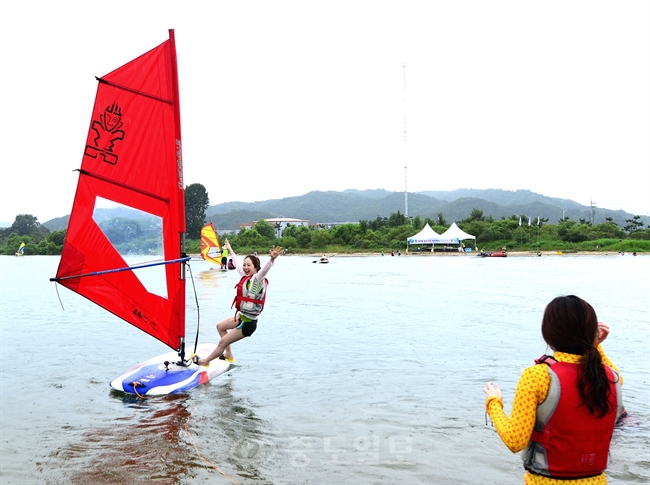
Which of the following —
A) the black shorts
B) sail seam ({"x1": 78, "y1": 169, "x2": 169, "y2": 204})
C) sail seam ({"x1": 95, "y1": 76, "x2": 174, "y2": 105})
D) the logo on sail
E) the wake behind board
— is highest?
Result: sail seam ({"x1": 95, "y1": 76, "x2": 174, "y2": 105})

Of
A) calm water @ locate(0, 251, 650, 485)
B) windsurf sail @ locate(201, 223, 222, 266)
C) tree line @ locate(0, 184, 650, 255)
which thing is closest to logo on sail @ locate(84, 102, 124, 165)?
calm water @ locate(0, 251, 650, 485)

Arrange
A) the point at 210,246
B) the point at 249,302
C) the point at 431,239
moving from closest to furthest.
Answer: the point at 249,302 < the point at 210,246 < the point at 431,239

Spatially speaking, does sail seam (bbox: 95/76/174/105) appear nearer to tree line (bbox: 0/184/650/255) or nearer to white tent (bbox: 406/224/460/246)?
white tent (bbox: 406/224/460/246)

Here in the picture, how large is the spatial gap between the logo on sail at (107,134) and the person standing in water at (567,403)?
21.3ft

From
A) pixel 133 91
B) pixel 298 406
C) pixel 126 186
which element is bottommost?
pixel 298 406

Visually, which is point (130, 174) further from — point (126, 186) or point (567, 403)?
point (567, 403)

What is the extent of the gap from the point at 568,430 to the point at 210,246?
46.1 meters

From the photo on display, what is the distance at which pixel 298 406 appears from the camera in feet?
25.6

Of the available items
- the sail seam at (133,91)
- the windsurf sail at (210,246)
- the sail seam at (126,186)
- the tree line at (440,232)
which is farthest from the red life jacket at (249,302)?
the tree line at (440,232)

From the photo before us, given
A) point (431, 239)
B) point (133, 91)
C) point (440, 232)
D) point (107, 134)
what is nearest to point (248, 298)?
point (107, 134)

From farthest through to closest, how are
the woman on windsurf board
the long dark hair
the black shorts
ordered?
the black shorts < the woman on windsurf board < the long dark hair

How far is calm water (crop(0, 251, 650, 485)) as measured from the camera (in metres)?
5.62

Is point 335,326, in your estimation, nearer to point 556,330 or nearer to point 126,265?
point 126,265

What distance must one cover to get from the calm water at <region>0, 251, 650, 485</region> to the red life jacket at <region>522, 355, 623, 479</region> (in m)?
2.97
